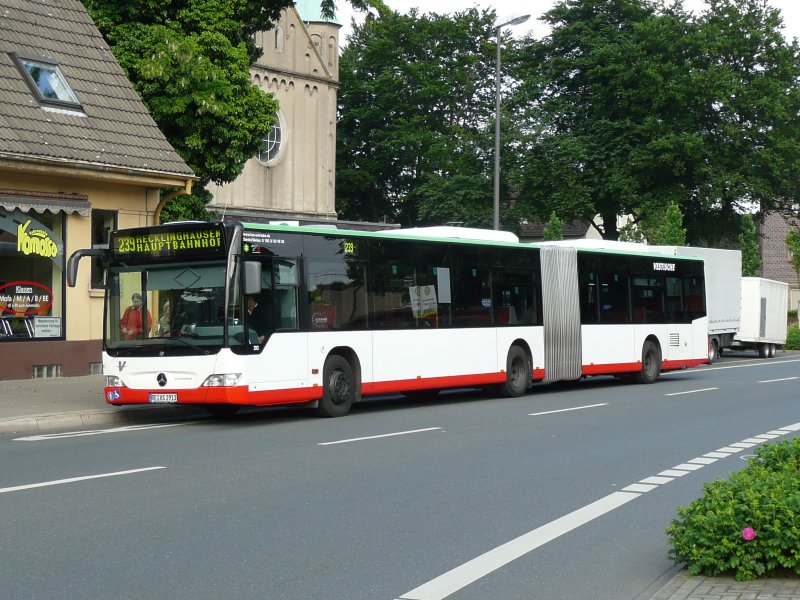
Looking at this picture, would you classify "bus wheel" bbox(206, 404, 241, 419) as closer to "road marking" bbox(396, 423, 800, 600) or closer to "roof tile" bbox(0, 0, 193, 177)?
"roof tile" bbox(0, 0, 193, 177)

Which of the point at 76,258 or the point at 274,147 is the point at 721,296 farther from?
the point at 76,258

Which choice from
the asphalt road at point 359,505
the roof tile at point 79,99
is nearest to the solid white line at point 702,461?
the asphalt road at point 359,505

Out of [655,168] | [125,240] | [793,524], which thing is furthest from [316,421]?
[655,168]

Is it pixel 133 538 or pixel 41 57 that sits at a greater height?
pixel 41 57

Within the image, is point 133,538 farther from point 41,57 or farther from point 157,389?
point 41,57

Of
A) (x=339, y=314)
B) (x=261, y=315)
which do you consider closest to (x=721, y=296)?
(x=339, y=314)

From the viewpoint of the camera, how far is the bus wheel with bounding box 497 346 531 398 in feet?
69.9

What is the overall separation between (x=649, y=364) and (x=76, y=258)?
1447 centimetres

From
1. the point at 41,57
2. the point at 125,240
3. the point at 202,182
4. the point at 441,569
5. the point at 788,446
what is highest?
the point at 41,57

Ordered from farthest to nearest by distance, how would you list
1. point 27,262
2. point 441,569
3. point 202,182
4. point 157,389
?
point 202,182
point 27,262
point 157,389
point 441,569

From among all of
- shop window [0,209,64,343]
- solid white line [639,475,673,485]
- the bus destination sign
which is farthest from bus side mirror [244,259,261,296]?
shop window [0,209,64,343]

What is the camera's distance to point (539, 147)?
51688 mm

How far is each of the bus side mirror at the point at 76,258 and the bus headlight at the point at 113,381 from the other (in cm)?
140

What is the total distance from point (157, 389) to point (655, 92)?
37580 millimetres
